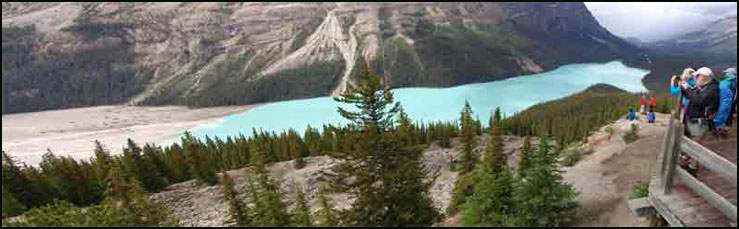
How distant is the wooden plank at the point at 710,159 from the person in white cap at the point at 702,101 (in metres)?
2.18

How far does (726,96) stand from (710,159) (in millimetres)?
4263

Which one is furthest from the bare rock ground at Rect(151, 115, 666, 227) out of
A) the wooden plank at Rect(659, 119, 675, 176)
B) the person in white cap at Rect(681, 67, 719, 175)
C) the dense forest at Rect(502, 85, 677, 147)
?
the dense forest at Rect(502, 85, 677, 147)

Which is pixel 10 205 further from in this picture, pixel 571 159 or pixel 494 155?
pixel 571 159

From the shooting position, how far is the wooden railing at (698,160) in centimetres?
918

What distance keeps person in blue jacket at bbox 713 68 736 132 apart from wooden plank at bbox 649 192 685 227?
11.7ft

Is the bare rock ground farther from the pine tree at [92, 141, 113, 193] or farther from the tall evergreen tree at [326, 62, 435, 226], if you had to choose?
the pine tree at [92, 141, 113, 193]

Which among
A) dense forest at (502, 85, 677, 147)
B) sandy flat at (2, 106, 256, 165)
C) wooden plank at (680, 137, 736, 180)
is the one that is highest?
wooden plank at (680, 137, 736, 180)

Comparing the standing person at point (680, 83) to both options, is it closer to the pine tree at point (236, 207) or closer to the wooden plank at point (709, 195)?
the wooden plank at point (709, 195)

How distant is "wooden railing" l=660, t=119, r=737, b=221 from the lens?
30.1ft

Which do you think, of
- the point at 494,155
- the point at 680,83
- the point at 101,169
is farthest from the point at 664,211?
the point at 101,169

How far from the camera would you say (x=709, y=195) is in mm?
9758

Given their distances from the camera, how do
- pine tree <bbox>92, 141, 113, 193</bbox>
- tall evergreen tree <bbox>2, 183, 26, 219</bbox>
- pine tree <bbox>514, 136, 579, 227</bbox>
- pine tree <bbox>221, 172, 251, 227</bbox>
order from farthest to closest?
1. pine tree <bbox>92, 141, 113, 193</bbox>
2. tall evergreen tree <bbox>2, 183, 26, 219</bbox>
3. pine tree <bbox>221, 172, 251, 227</bbox>
4. pine tree <bbox>514, 136, 579, 227</bbox>

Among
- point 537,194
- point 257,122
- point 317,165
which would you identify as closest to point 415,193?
point 537,194

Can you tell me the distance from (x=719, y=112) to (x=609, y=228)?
4757 mm
